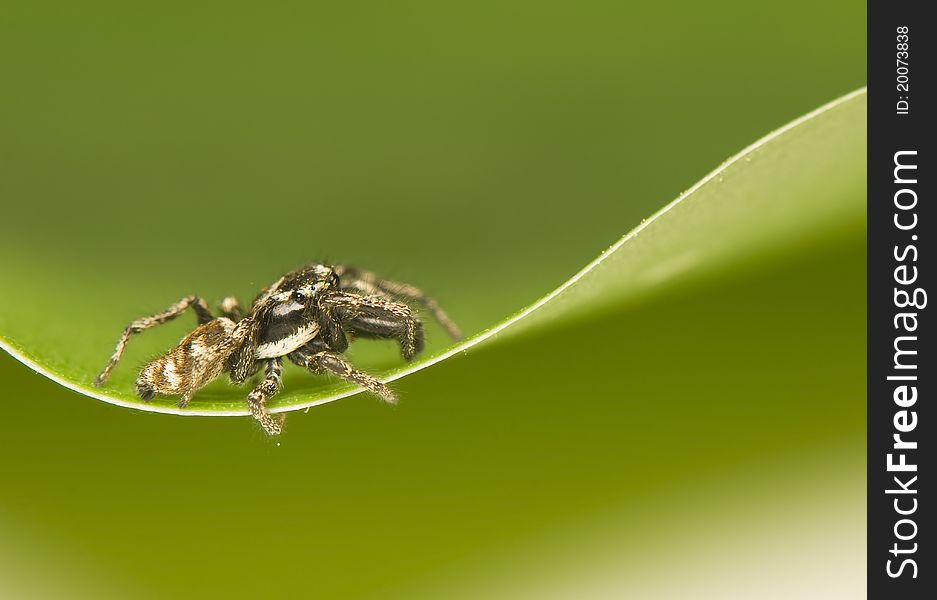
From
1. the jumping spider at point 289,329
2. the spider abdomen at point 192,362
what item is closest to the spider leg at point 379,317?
the jumping spider at point 289,329

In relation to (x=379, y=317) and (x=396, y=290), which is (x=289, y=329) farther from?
(x=396, y=290)

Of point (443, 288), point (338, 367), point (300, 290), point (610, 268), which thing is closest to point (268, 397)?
point (338, 367)
